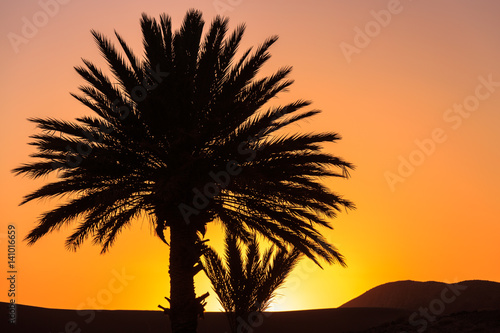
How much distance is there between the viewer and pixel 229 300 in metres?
17.8

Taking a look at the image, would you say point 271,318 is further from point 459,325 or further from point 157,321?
point 459,325

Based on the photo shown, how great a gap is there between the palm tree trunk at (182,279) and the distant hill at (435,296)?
16427 millimetres

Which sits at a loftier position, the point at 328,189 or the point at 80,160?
the point at 80,160

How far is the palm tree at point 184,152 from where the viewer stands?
12.3 metres

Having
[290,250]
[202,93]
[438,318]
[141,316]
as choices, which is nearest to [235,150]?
[202,93]

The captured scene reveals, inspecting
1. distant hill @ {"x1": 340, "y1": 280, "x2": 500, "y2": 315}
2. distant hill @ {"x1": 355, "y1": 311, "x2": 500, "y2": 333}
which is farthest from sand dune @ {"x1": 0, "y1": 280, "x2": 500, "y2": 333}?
distant hill @ {"x1": 355, "y1": 311, "x2": 500, "y2": 333}

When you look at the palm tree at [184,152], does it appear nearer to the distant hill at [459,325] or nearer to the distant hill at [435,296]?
the distant hill at [459,325]

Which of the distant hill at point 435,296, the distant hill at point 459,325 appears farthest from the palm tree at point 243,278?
the distant hill at point 435,296

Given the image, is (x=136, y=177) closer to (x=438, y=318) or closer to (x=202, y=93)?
(x=202, y=93)

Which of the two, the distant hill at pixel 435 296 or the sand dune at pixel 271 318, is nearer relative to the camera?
the sand dune at pixel 271 318

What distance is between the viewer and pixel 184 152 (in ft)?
39.9

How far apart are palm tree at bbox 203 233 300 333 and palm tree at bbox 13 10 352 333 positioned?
13.2 feet

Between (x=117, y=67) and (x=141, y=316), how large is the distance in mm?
17889

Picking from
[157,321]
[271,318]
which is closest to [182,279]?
[157,321]
